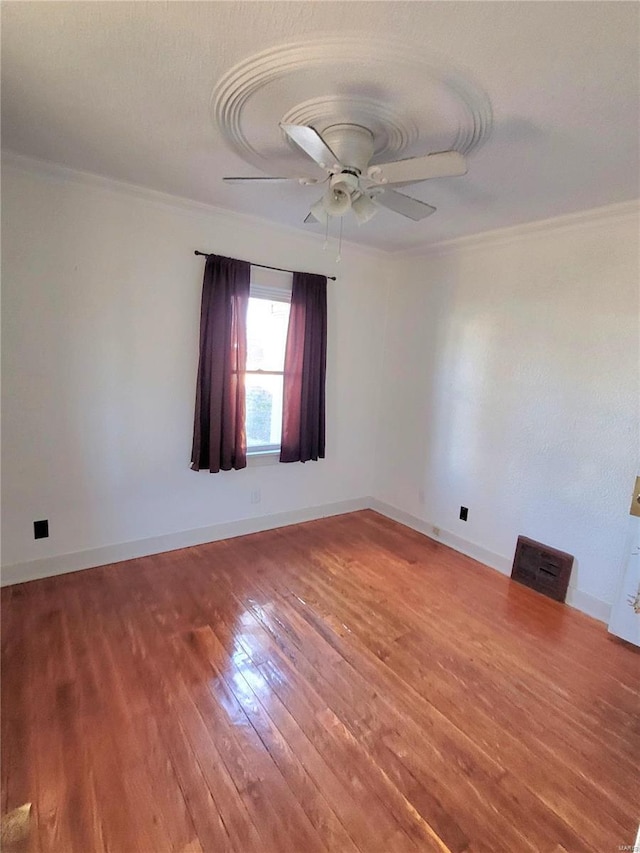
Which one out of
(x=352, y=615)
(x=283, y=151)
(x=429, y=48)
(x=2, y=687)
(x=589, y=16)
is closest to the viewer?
(x=589, y=16)

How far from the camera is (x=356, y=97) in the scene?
1.59 metres

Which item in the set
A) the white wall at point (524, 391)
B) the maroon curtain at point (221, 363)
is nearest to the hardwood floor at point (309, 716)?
the white wall at point (524, 391)

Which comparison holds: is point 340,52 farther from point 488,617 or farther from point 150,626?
point 488,617

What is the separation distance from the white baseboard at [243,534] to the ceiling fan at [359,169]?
2486 millimetres

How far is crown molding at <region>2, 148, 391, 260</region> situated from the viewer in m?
2.38

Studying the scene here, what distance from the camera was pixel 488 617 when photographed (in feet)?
8.79

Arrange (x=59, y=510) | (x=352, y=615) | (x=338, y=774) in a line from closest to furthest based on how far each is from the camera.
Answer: (x=338, y=774) → (x=352, y=615) → (x=59, y=510)

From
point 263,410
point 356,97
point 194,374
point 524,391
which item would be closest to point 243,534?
point 263,410

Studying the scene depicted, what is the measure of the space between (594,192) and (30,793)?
360cm

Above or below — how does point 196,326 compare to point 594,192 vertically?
below

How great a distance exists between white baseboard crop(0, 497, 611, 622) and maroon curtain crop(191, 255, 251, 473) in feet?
1.94

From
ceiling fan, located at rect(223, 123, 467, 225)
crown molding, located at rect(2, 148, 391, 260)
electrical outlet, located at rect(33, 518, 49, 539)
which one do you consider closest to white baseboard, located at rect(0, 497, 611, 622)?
electrical outlet, located at rect(33, 518, 49, 539)

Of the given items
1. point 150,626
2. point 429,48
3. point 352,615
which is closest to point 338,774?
point 352,615

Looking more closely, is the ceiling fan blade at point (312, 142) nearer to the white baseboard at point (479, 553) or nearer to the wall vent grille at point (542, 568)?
the wall vent grille at point (542, 568)
